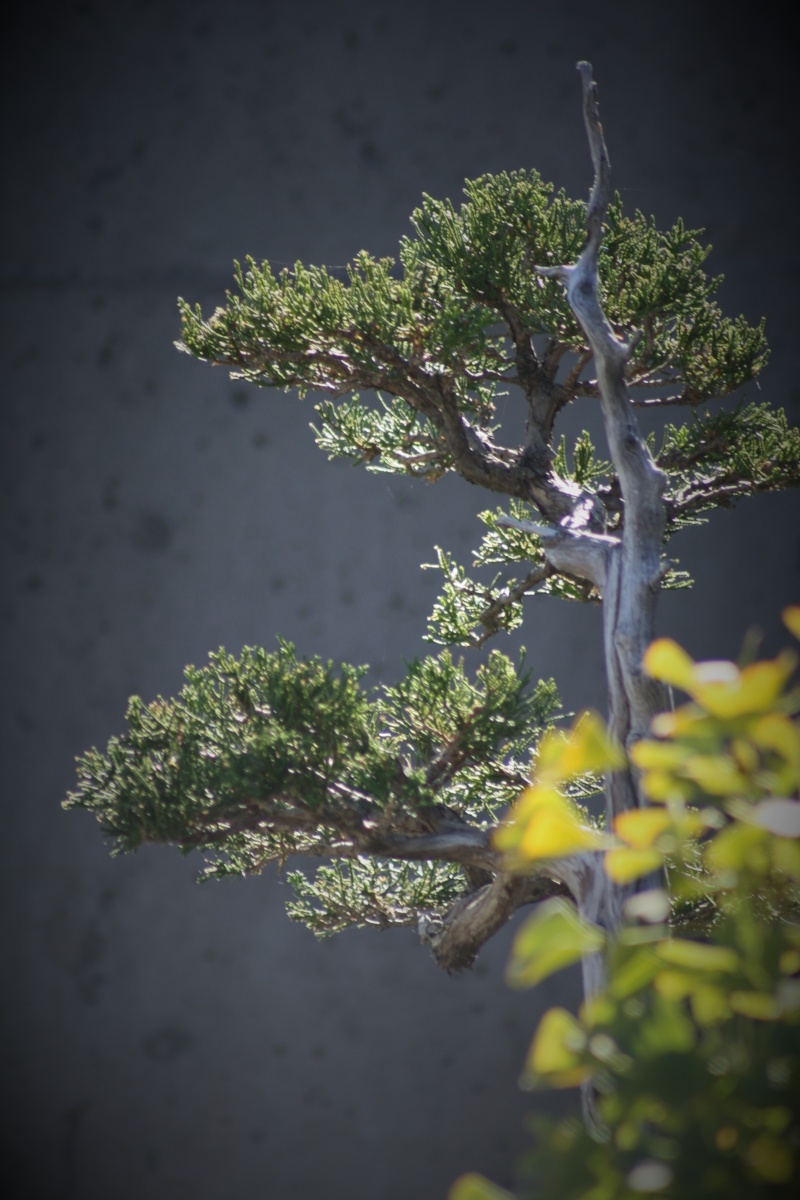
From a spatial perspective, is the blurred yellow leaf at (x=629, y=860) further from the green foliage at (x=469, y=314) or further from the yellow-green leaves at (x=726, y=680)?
the green foliage at (x=469, y=314)

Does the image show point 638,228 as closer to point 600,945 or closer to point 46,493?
point 600,945

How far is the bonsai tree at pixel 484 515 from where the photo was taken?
1.06 meters

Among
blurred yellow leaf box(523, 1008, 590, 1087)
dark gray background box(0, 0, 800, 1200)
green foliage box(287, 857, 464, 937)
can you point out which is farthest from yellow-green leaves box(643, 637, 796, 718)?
dark gray background box(0, 0, 800, 1200)

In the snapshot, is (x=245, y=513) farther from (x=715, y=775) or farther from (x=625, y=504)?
(x=715, y=775)

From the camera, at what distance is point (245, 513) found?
2797mm

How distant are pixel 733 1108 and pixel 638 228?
3.68 feet

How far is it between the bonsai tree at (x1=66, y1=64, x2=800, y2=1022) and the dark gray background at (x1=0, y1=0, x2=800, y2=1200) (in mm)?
1438

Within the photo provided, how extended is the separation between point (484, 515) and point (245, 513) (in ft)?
5.08

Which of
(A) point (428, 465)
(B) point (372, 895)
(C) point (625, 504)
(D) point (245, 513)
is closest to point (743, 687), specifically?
(C) point (625, 504)

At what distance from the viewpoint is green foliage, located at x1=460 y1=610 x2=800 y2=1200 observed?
326 mm

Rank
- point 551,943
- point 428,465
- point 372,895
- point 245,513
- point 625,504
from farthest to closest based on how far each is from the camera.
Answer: point 245,513
point 372,895
point 428,465
point 625,504
point 551,943

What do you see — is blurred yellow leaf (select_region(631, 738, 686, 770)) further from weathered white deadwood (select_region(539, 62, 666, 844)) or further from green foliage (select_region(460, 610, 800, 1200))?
weathered white deadwood (select_region(539, 62, 666, 844))

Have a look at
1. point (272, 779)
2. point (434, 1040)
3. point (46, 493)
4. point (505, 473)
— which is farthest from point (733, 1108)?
point (46, 493)

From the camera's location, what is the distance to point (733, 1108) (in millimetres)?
339
